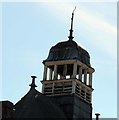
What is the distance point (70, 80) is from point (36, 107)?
415cm

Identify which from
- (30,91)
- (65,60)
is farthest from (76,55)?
(30,91)

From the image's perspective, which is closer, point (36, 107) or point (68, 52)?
point (36, 107)

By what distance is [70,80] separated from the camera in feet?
171

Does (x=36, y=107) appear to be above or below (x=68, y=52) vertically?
below

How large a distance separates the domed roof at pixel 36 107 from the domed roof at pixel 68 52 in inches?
147

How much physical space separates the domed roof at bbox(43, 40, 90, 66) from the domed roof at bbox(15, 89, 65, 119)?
147 inches

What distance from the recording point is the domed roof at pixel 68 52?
5341 centimetres

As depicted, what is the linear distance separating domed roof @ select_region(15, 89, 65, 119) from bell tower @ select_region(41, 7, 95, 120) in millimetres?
1210

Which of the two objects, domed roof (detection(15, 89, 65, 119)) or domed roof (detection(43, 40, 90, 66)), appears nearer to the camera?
domed roof (detection(15, 89, 65, 119))

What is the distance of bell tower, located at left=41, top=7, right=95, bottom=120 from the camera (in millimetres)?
51906

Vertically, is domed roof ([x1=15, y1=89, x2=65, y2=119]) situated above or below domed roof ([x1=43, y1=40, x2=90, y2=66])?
below

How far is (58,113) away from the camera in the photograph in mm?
50406

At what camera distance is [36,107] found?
49.6 meters

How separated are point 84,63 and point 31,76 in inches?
187
